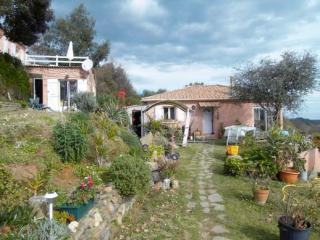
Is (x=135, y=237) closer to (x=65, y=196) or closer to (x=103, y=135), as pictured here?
(x=65, y=196)

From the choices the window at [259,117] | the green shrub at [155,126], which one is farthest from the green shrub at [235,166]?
the window at [259,117]

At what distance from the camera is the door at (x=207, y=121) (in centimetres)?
2509

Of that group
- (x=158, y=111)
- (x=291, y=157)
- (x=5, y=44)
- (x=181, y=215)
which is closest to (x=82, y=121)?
(x=181, y=215)

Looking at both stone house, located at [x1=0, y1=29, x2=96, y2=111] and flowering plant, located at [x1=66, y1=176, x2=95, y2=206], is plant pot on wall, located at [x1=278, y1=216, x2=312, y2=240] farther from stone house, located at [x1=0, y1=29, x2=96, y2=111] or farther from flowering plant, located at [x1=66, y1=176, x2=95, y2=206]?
stone house, located at [x1=0, y1=29, x2=96, y2=111]

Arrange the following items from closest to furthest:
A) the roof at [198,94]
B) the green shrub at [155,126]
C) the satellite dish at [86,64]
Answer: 1. the green shrub at [155,126]
2. the satellite dish at [86,64]
3. the roof at [198,94]

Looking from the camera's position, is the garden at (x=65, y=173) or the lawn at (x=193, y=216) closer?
the garden at (x=65, y=173)

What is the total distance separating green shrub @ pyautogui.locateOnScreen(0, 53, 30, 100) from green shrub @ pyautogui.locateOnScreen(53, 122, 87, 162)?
9642mm

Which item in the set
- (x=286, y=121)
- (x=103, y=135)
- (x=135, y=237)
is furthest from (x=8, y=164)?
(x=286, y=121)

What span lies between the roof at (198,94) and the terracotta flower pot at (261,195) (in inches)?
679

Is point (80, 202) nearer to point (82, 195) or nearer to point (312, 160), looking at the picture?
point (82, 195)

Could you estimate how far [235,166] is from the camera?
1039 centimetres

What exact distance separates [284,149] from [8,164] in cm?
803

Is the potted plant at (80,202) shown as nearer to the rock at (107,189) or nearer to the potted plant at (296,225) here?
the rock at (107,189)

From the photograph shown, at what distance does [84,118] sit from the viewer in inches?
389
